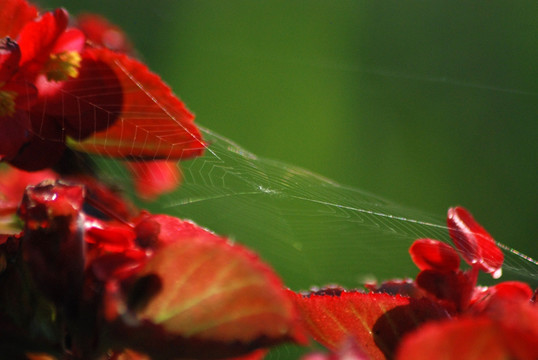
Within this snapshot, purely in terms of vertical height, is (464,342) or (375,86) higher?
(464,342)

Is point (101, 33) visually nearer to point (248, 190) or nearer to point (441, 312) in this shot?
point (248, 190)

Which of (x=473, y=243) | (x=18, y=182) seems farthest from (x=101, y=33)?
(x=473, y=243)

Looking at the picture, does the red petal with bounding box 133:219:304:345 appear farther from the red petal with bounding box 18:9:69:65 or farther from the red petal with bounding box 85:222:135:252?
the red petal with bounding box 18:9:69:65

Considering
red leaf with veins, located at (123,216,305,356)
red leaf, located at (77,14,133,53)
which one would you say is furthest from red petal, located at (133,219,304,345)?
red leaf, located at (77,14,133,53)

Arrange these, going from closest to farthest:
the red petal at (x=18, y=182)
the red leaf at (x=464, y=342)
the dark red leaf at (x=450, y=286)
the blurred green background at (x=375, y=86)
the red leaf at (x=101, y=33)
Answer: the red leaf at (x=464, y=342), the dark red leaf at (x=450, y=286), the red petal at (x=18, y=182), the red leaf at (x=101, y=33), the blurred green background at (x=375, y=86)

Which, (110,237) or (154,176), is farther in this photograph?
(154,176)

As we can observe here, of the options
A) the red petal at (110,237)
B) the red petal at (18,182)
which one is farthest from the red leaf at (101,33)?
the red petal at (110,237)

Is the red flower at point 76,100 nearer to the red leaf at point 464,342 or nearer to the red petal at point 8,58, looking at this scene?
the red petal at point 8,58
